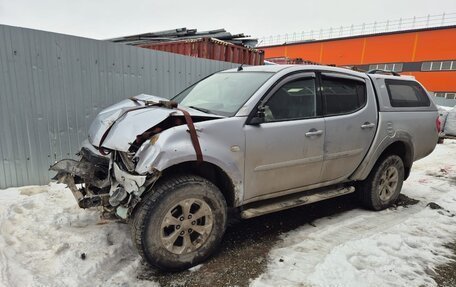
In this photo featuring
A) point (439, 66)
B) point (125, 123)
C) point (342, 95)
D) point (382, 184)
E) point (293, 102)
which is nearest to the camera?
point (125, 123)

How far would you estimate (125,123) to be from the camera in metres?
2.87

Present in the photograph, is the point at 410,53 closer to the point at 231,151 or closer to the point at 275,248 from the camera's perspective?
the point at 275,248

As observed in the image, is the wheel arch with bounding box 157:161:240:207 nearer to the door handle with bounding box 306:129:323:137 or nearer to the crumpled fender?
the crumpled fender

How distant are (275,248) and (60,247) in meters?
2.11

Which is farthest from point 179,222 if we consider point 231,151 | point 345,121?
point 345,121

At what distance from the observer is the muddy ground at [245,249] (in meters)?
2.69

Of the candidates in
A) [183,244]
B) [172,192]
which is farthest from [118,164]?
[183,244]

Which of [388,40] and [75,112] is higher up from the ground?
[388,40]

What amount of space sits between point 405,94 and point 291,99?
2.21 meters

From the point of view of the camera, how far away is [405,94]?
14.8 ft

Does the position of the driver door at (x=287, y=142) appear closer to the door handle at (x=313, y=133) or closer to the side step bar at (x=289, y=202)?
the door handle at (x=313, y=133)

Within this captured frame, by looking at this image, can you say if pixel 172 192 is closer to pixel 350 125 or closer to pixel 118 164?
pixel 118 164

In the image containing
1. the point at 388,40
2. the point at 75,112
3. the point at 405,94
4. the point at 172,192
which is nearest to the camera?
the point at 172,192

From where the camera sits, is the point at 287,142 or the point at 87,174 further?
the point at 287,142
